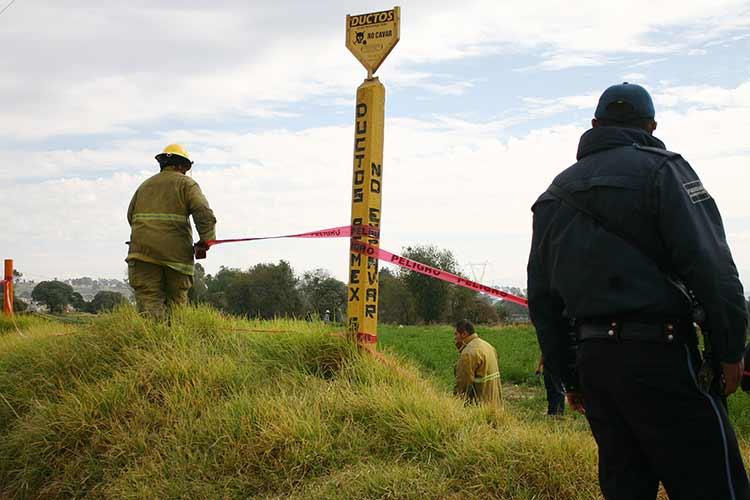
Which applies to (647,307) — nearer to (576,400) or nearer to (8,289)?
(576,400)

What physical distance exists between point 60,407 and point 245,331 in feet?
5.59

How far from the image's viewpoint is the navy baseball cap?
128 inches

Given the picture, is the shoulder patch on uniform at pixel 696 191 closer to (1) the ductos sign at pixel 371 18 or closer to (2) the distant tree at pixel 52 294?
(1) the ductos sign at pixel 371 18

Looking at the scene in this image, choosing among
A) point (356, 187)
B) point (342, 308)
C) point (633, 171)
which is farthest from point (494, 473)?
point (342, 308)

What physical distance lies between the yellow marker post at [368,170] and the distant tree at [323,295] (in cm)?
75

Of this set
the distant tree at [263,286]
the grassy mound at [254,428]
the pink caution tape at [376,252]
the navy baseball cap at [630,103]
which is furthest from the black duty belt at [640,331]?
the distant tree at [263,286]

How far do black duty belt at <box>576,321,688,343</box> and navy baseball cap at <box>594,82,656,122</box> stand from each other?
2.91ft

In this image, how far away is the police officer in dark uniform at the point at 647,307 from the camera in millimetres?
2811

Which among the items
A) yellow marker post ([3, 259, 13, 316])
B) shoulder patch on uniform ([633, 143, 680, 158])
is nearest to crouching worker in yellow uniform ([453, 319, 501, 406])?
shoulder patch on uniform ([633, 143, 680, 158])

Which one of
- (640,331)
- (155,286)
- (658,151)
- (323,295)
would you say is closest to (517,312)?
(323,295)

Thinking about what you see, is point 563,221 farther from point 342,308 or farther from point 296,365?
point 342,308

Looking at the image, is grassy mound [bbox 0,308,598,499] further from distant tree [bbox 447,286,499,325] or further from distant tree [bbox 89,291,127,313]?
distant tree [bbox 447,286,499,325]

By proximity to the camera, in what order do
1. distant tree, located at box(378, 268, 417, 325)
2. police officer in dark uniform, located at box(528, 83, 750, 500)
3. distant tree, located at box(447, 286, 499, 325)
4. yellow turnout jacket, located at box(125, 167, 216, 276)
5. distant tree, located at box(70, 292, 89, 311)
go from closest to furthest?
police officer in dark uniform, located at box(528, 83, 750, 500) < yellow turnout jacket, located at box(125, 167, 216, 276) < distant tree, located at box(70, 292, 89, 311) < distant tree, located at box(447, 286, 499, 325) < distant tree, located at box(378, 268, 417, 325)

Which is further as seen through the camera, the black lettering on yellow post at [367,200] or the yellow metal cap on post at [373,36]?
the yellow metal cap on post at [373,36]
